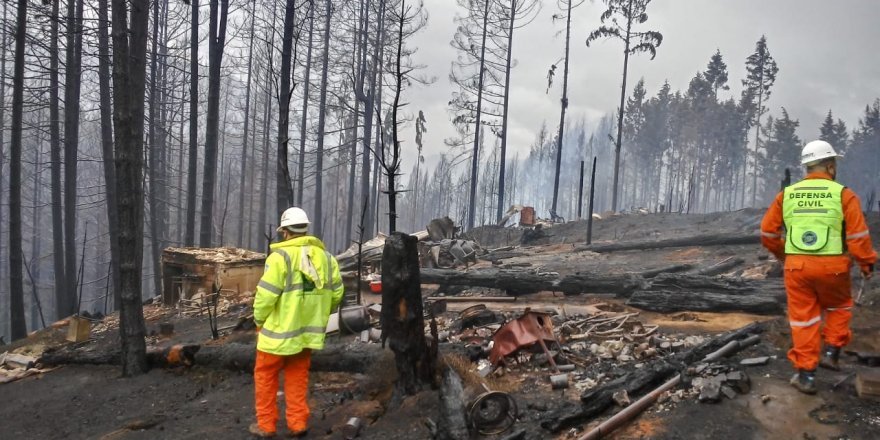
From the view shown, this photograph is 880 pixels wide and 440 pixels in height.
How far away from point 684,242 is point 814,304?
14.0 m

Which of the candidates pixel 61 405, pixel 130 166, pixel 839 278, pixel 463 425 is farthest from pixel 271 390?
pixel 839 278

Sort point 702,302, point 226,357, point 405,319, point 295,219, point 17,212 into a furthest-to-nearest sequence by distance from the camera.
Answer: point 17,212 → point 702,302 → point 226,357 → point 405,319 → point 295,219

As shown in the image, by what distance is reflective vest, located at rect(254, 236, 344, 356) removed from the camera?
4160mm

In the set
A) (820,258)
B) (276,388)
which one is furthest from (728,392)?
(276,388)

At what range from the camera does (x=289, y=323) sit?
4.17 metres

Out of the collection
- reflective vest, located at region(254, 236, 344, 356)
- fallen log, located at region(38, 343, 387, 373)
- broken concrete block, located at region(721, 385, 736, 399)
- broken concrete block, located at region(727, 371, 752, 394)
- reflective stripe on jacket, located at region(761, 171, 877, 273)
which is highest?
reflective stripe on jacket, located at region(761, 171, 877, 273)

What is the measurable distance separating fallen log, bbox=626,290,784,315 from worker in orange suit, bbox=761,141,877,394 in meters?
3.70

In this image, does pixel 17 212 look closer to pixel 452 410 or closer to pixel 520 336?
pixel 520 336

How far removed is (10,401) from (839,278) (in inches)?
369

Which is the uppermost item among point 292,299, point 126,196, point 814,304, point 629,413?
point 126,196

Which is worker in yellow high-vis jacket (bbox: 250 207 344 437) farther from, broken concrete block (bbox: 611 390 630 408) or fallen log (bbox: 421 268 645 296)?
fallen log (bbox: 421 268 645 296)

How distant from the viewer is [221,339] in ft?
26.3

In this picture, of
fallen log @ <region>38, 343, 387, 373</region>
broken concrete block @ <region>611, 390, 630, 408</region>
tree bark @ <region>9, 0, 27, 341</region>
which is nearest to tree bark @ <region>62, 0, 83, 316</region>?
tree bark @ <region>9, 0, 27, 341</region>

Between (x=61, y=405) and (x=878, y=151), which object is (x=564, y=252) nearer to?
(x=61, y=405)
